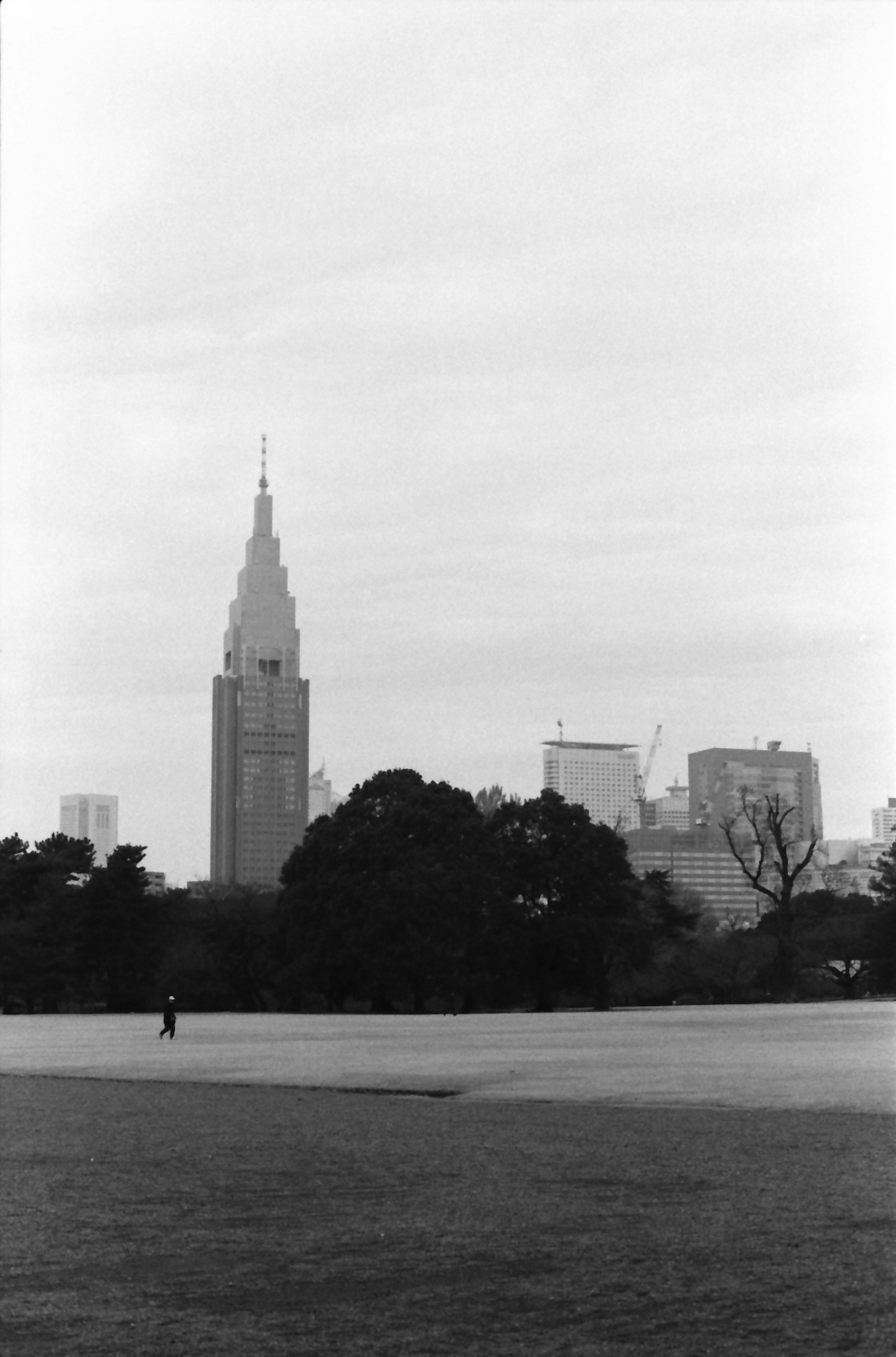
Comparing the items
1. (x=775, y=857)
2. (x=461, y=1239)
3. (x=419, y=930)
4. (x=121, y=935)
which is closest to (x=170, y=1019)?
(x=419, y=930)

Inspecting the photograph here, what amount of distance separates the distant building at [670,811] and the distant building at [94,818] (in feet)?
218

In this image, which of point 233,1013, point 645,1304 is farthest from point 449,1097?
point 233,1013

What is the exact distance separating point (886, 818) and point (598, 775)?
155 metres

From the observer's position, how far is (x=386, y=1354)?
669 cm

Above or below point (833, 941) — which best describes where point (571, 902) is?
above

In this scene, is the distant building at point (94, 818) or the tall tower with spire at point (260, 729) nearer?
the distant building at point (94, 818)

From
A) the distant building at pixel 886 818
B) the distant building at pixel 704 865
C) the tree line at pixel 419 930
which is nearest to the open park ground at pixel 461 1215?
the distant building at pixel 886 818

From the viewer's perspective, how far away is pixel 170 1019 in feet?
144

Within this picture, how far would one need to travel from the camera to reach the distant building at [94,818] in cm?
8712

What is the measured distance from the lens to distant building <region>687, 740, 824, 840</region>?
89125mm

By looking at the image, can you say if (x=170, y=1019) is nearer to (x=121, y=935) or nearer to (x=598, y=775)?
(x=121, y=935)

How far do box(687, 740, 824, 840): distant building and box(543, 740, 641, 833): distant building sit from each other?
102ft

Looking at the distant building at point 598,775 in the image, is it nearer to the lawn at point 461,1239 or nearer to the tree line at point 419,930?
the tree line at point 419,930

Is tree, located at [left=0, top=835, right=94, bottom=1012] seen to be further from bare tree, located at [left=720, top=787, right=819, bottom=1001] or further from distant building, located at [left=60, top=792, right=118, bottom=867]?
bare tree, located at [left=720, top=787, right=819, bottom=1001]
